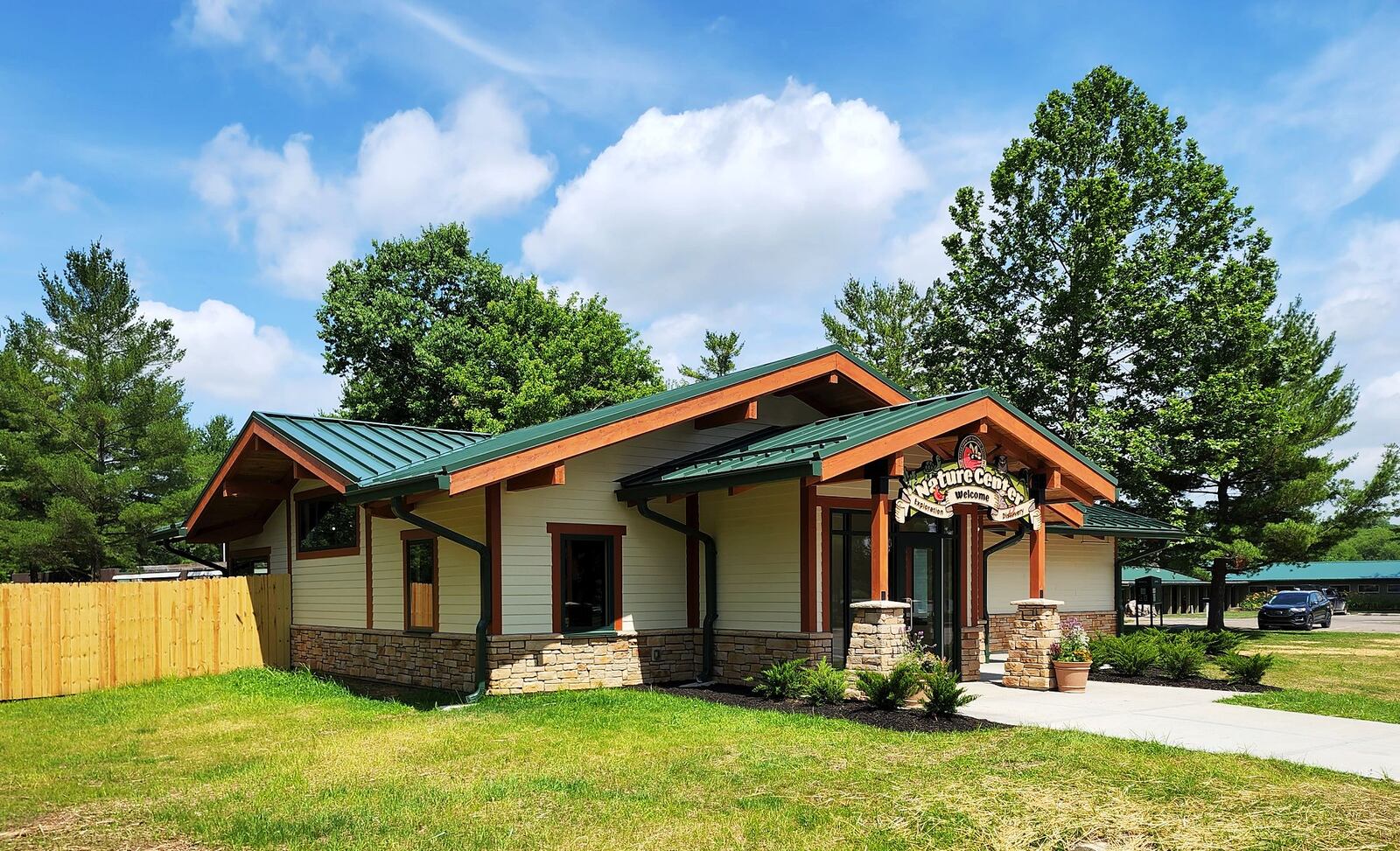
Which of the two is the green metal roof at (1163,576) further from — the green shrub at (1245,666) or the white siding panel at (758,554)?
the white siding panel at (758,554)

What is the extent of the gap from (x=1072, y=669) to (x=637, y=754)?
24.3 ft

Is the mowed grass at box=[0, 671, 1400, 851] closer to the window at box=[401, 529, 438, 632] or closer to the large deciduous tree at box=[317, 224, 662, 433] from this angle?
the window at box=[401, 529, 438, 632]

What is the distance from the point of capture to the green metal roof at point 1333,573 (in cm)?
6506

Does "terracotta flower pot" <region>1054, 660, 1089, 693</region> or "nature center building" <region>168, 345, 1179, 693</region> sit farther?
"terracotta flower pot" <region>1054, 660, 1089, 693</region>

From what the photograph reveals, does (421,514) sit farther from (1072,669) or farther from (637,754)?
(1072,669)

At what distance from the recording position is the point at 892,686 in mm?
11938

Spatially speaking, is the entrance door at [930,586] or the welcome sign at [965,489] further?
the entrance door at [930,586]

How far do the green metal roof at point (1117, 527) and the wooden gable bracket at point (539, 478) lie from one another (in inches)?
554

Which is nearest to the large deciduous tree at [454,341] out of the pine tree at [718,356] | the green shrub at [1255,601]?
the pine tree at [718,356]

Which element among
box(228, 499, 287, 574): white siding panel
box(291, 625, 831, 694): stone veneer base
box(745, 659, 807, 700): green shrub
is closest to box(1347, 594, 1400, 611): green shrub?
box(291, 625, 831, 694): stone veneer base

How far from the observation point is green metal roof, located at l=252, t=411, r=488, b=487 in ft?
48.5

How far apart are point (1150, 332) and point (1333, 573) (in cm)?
4974

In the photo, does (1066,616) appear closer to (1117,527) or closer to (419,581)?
(1117,527)

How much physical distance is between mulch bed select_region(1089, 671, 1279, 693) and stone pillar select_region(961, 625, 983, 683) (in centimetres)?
186
